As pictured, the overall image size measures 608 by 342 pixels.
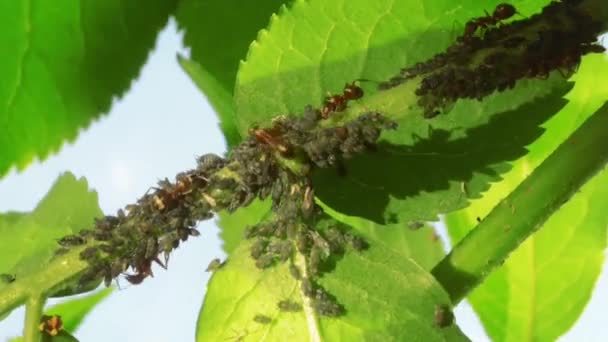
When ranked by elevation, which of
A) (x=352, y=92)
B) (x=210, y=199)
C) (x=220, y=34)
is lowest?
(x=210, y=199)

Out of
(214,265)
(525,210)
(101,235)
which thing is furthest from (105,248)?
(525,210)

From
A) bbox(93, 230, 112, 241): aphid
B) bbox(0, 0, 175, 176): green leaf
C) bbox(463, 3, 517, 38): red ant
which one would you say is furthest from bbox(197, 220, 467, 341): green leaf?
bbox(0, 0, 175, 176): green leaf

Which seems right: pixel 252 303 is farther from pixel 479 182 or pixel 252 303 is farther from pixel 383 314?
pixel 479 182

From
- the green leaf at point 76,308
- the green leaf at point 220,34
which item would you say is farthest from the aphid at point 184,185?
the green leaf at point 76,308

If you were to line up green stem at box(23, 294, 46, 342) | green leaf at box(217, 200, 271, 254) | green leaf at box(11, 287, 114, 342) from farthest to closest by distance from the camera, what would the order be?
green leaf at box(11, 287, 114, 342) < green leaf at box(217, 200, 271, 254) < green stem at box(23, 294, 46, 342)

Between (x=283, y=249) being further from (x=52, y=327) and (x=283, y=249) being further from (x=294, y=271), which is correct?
(x=52, y=327)

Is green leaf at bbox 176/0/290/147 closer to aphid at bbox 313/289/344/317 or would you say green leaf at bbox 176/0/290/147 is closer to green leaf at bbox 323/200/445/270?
green leaf at bbox 323/200/445/270

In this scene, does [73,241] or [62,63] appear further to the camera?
[62,63]
